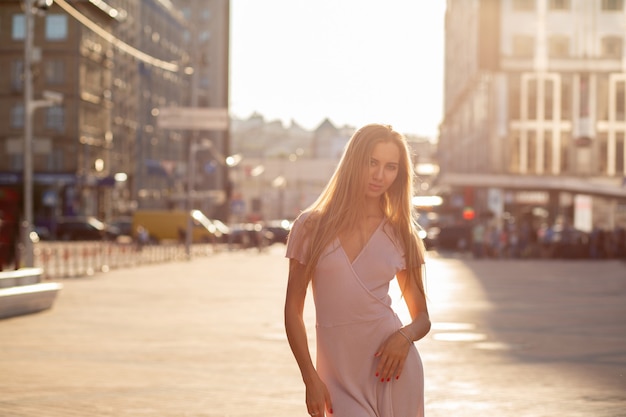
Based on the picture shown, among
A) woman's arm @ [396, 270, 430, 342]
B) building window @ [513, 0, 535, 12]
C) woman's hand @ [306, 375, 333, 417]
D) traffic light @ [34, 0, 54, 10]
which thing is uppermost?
building window @ [513, 0, 535, 12]

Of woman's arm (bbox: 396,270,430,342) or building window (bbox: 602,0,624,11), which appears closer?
woman's arm (bbox: 396,270,430,342)

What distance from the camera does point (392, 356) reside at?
479 cm

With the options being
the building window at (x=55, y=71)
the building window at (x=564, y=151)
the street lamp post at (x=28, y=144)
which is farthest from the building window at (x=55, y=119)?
the street lamp post at (x=28, y=144)

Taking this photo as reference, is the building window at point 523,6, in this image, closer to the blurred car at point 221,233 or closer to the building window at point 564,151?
the building window at point 564,151

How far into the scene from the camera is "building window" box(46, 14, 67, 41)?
84.6 meters

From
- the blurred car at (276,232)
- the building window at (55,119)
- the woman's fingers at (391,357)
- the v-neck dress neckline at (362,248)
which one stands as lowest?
the blurred car at (276,232)

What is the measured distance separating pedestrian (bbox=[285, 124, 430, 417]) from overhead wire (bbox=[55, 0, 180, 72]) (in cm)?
6905

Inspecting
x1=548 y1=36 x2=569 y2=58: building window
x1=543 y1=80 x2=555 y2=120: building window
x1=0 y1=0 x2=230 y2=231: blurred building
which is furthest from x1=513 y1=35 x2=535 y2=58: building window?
x1=0 y1=0 x2=230 y2=231: blurred building

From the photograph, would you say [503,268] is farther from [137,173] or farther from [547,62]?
[137,173]

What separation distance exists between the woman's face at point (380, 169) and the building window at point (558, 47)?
78.4 m

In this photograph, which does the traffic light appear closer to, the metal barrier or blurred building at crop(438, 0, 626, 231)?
the metal barrier

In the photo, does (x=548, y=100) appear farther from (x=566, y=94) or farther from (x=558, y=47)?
(x=558, y=47)

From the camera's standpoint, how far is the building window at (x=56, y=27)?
84.6 metres

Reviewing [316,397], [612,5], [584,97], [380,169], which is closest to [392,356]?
[316,397]
